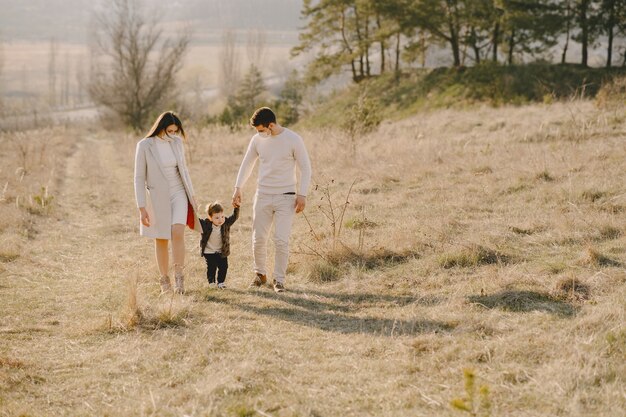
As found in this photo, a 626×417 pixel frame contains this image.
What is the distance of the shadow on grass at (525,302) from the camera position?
4.81m

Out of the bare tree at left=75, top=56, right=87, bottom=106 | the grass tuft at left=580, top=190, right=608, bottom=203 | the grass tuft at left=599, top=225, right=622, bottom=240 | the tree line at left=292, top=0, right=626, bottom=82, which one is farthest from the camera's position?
the bare tree at left=75, top=56, right=87, bottom=106

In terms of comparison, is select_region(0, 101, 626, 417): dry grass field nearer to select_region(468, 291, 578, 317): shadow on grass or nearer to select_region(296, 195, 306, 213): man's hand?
select_region(468, 291, 578, 317): shadow on grass

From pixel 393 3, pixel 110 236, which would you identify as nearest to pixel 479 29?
pixel 393 3

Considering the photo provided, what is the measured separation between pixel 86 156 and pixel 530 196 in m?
21.0

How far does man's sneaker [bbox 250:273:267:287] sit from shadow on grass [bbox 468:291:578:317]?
2235 mm

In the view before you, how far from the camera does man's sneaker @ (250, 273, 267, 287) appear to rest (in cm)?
623

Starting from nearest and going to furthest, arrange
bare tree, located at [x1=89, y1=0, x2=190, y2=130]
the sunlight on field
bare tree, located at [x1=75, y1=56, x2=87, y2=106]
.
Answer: bare tree, located at [x1=89, y1=0, x2=190, y2=130]
bare tree, located at [x1=75, y1=56, x2=87, y2=106]
the sunlight on field

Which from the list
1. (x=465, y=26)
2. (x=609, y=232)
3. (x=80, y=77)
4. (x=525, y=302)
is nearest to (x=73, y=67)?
(x=80, y=77)

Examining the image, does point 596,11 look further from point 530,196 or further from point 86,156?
point 86,156

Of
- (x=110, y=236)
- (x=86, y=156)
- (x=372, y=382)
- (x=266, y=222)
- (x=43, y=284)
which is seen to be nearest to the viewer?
(x=372, y=382)

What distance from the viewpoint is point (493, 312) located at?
4.84 m

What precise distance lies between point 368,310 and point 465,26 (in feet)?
87.3

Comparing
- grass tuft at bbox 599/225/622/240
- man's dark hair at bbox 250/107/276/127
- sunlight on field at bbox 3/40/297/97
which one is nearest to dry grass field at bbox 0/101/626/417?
grass tuft at bbox 599/225/622/240

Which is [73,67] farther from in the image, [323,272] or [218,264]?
[323,272]
